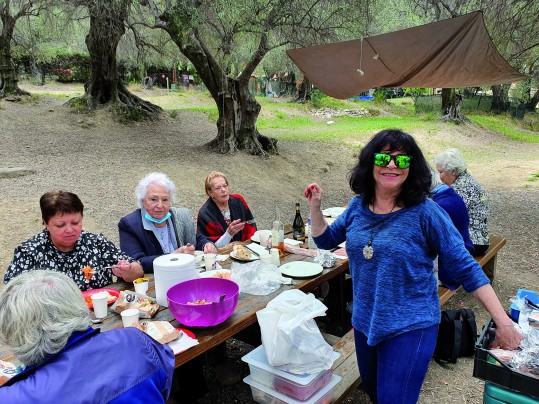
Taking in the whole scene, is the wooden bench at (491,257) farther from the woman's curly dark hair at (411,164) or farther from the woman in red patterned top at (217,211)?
the woman's curly dark hair at (411,164)

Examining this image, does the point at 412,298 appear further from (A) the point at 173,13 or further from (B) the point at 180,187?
(A) the point at 173,13

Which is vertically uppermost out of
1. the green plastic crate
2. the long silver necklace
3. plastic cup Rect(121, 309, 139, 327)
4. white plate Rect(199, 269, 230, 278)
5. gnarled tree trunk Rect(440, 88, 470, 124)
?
gnarled tree trunk Rect(440, 88, 470, 124)

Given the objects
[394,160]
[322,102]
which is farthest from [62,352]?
[322,102]

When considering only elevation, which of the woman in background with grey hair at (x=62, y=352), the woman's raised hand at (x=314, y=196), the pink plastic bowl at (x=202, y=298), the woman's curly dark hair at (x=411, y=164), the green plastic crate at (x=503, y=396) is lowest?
the green plastic crate at (x=503, y=396)

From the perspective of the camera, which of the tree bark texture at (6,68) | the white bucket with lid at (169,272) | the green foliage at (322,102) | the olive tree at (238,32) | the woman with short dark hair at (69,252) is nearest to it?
the white bucket with lid at (169,272)

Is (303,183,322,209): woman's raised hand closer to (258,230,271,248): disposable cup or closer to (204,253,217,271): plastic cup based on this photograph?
(204,253,217,271): plastic cup

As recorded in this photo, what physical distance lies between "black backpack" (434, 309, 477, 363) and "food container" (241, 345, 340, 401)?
117cm

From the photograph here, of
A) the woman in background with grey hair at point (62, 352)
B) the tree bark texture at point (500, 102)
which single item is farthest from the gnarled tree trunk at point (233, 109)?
the tree bark texture at point (500, 102)

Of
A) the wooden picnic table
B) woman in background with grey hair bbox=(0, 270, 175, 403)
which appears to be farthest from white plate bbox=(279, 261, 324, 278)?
woman in background with grey hair bbox=(0, 270, 175, 403)

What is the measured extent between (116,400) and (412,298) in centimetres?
116

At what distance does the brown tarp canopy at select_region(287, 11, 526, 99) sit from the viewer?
4906 millimetres

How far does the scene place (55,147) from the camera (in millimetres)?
9336

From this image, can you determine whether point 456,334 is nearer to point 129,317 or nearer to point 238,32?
point 129,317

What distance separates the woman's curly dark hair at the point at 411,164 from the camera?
168cm
